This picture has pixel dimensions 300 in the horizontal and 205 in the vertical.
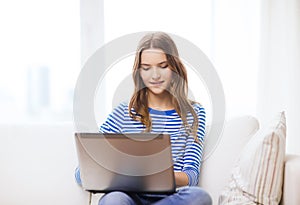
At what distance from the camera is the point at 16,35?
7.99ft

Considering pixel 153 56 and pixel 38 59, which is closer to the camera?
pixel 153 56

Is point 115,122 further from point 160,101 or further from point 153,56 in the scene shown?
point 153,56

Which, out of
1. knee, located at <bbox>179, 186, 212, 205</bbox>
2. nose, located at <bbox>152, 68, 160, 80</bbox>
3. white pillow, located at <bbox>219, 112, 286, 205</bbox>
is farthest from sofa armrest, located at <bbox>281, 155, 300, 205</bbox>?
nose, located at <bbox>152, 68, 160, 80</bbox>

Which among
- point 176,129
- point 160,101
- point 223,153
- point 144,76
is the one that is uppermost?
point 144,76

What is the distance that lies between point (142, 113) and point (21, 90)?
0.90 meters

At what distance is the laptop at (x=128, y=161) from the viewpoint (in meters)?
1.39

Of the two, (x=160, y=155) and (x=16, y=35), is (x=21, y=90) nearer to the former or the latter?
(x=16, y=35)

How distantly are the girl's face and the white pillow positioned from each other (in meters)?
0.51

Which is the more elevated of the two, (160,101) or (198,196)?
(160,101)

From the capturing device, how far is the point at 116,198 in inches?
58.1

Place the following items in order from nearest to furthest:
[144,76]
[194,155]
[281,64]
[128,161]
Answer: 1. [128,161]
2. [194,155]
3. [144,76]
4. [281,64]

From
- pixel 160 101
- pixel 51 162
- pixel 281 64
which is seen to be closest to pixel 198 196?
pixel 160 101

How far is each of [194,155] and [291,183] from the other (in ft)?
1.51

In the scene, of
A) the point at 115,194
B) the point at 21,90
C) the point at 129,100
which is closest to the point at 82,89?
the point at 129,100
